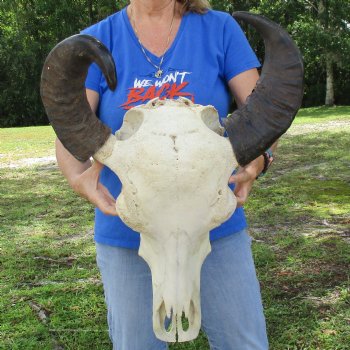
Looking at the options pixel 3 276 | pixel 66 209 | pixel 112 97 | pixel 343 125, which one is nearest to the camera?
pixel 112 97

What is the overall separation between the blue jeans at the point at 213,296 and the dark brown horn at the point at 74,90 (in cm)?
72

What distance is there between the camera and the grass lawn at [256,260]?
421 cm

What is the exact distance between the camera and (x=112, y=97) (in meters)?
2.46

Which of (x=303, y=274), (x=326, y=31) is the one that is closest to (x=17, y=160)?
(x=303, y=274)

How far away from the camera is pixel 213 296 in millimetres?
2635

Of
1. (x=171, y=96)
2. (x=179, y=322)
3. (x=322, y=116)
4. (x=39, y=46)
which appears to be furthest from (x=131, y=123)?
(x=39, y=46)

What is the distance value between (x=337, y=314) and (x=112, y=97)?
286 cm

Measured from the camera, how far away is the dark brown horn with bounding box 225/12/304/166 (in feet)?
6.38

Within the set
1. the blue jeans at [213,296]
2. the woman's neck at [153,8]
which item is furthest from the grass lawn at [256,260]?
the woman's neck at [153,8]

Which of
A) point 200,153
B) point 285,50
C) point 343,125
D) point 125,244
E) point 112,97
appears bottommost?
point 343,125

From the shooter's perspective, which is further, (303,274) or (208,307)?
(303,274)

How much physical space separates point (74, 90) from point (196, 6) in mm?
937

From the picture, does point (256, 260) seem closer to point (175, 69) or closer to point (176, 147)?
point (175, 69)

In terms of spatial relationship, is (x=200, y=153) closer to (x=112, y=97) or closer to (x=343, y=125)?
(x=112, y=97)
